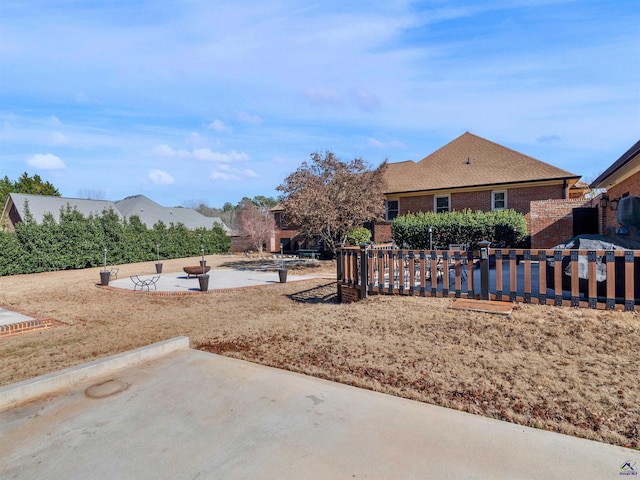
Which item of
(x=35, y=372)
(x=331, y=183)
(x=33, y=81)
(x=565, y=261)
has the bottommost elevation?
(x=35, y=372)

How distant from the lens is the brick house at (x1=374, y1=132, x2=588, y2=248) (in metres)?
17.9

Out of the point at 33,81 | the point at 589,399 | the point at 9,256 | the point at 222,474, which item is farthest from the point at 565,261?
the point at 9,256

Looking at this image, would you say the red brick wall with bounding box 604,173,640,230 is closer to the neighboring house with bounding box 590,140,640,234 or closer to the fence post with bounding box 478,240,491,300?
the neighboring house with bounding box 590,140,640,234

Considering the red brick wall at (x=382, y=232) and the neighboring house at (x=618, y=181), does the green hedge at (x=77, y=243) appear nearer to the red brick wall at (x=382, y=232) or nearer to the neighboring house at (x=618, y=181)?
the red brick wall at (x=382, y=232)

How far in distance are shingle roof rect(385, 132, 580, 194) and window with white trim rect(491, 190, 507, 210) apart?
2.10 feet

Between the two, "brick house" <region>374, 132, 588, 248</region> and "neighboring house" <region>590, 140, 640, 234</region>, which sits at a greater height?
"brick house" <region>374, 132, 588, 248</region>

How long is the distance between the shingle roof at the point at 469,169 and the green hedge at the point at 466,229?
2.72 m

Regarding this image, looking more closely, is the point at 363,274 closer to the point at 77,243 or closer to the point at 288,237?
the point at 77,243

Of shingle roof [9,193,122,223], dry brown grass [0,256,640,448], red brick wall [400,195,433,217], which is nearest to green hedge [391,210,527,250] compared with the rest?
red brick wall [400,195,433,217]

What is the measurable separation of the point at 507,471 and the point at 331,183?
51.3ft

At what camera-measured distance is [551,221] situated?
1534 centimetres

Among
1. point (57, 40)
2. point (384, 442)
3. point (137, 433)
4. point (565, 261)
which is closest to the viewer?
point (384, 442)

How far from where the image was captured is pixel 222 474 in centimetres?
234

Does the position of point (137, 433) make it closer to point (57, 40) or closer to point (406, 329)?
point (406, 329)
